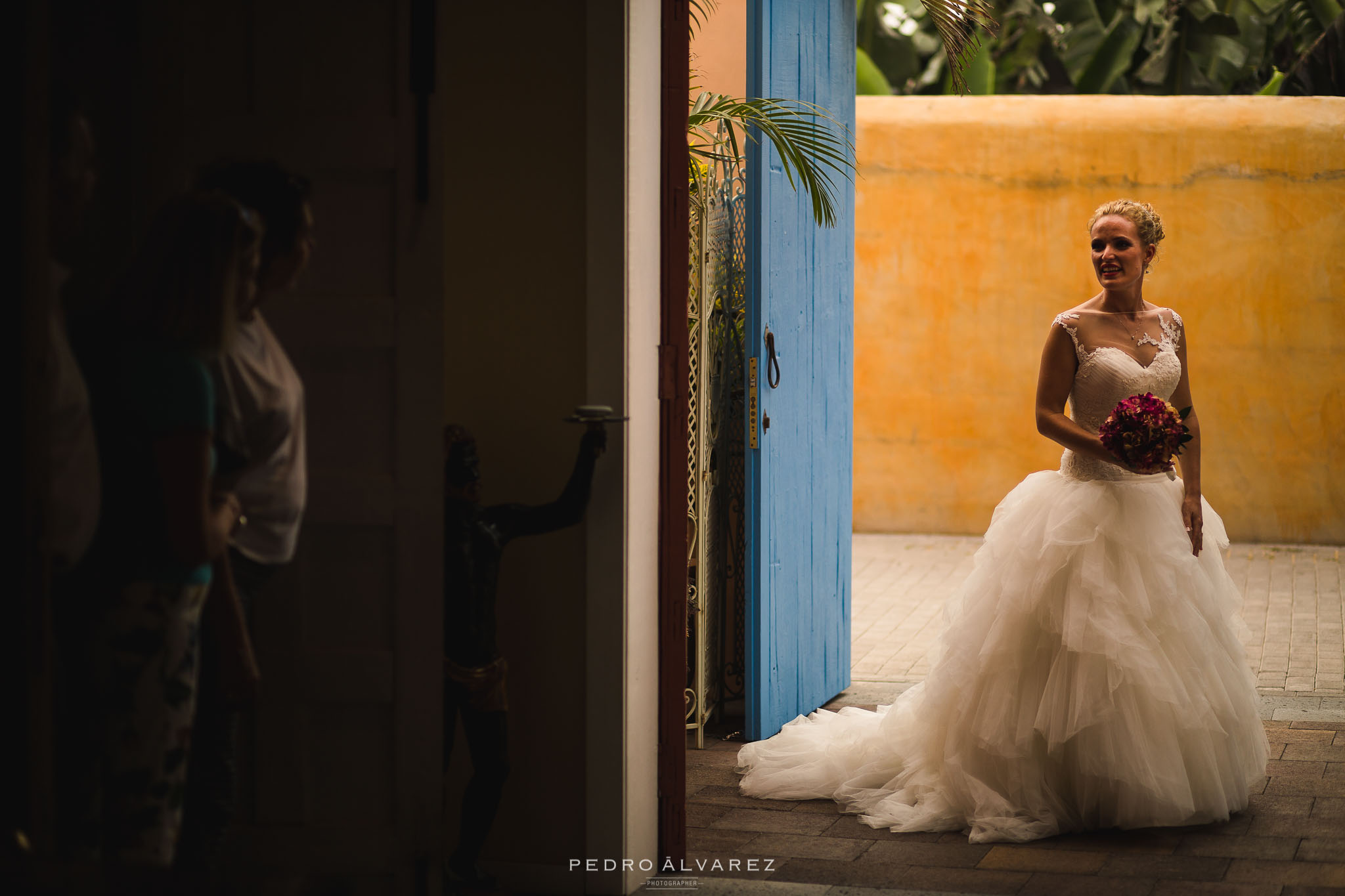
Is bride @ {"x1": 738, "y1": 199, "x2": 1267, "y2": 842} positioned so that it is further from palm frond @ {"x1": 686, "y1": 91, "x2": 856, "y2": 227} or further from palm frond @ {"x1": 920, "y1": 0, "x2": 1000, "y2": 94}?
palm frond @ {"x1": 920, "y1": 0, "x2": 1000, "y2": 94}

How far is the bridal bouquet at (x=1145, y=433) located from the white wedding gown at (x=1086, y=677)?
0.19m

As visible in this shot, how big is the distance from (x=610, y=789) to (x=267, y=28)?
6.57 feet

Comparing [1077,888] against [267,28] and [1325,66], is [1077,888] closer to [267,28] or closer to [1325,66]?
[267,28]

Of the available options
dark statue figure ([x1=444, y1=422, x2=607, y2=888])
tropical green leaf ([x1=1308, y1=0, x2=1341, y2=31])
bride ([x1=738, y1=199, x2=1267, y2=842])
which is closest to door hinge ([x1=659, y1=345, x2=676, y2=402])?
dark statue figure ([x1=444, y1=422, x2=607, y2=888])

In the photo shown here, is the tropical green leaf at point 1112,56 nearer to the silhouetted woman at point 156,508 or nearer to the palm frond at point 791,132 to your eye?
the palm frond at point 791,132

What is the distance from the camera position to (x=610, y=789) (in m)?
3.40

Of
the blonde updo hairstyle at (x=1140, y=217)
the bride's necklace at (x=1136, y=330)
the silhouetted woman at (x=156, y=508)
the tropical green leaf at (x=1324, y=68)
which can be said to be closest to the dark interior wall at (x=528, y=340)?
the silhouetted woman at (x=156, y=508)

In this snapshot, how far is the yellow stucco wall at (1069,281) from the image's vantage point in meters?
10.1

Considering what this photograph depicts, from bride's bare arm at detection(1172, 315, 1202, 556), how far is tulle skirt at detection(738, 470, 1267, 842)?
0.16ft

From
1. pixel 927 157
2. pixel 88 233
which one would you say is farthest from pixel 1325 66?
pixel 88 233

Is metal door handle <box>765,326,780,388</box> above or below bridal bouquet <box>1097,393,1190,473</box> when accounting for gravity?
above

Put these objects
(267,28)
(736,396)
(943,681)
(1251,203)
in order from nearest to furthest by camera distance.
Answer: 1. (267,28)
2. (943,681)
3. (736,396)
4. (1251,203)

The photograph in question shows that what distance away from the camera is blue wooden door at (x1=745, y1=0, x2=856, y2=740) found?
494cm

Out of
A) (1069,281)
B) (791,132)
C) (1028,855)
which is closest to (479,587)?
(1028,855)
